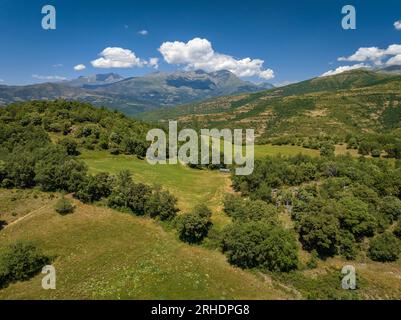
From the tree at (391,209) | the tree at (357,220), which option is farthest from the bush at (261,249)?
the tree at (391,209)

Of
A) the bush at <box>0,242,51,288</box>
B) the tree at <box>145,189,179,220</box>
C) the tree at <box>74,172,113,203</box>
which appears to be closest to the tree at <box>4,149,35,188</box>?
the tree at <box>74,172,113,203</box>

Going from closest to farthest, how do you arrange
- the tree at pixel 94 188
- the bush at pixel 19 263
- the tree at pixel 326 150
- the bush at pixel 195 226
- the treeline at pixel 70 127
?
1. the bush at pixel 19 263
2. the bush at pixel 195 226
3. the tree at pixel 94 188
4. the treeline at pixel 70 127
5. the tree at pixel 326 150

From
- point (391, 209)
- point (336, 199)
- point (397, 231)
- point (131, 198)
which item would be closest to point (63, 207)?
point (131, 198)

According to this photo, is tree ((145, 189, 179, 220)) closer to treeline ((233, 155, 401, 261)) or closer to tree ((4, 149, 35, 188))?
treeline ((233, 155, 401, 261))

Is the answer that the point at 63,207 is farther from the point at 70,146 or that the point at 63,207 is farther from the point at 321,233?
the point at 321,233

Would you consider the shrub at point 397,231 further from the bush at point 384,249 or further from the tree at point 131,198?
the tree at point 131,198

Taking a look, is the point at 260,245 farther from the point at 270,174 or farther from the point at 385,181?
the point at 385,181
